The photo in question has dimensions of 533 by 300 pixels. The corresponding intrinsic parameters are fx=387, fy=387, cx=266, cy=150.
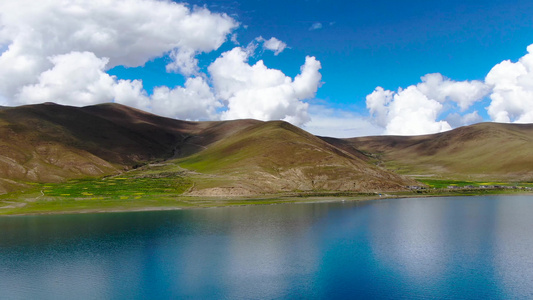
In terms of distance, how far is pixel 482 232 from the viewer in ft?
266

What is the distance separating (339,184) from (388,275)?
125594 mm

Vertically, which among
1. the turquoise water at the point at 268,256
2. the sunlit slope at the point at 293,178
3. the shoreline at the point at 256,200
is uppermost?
the sunlit slope at the point at 293,178

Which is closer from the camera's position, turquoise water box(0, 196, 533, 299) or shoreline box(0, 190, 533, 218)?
turquoise water box(0, 196, 533, 299)

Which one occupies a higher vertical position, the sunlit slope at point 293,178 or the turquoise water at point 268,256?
the sunlit slope at point 293,178

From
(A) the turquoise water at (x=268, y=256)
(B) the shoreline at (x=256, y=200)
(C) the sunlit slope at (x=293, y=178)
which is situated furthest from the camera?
(C) the sunlit slope at (x=293, y=178)

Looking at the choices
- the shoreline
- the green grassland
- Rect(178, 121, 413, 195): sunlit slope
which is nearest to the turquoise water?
the shoreline

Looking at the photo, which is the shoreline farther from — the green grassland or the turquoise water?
the turquoise water

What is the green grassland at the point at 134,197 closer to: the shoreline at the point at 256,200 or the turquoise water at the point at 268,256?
the shoreline at the point at 256,200

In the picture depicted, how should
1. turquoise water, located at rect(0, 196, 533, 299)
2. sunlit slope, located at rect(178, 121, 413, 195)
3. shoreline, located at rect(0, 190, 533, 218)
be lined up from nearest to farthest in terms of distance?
turquoise water, located at rect(0, 196, 533, 299) → shoreline, located at rect(0, 190, 533, 218) → sunlit slope, located at rect(178, 121, 413, 195)

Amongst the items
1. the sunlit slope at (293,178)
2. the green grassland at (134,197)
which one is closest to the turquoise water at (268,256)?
the green grassland at (134,197)

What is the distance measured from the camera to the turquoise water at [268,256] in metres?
48.7

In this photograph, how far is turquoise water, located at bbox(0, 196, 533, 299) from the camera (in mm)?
48719

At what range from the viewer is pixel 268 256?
2489 inches

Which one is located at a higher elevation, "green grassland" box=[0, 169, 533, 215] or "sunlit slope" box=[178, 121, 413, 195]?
"sunlit slope" box=[178, 121, 413, 195]
